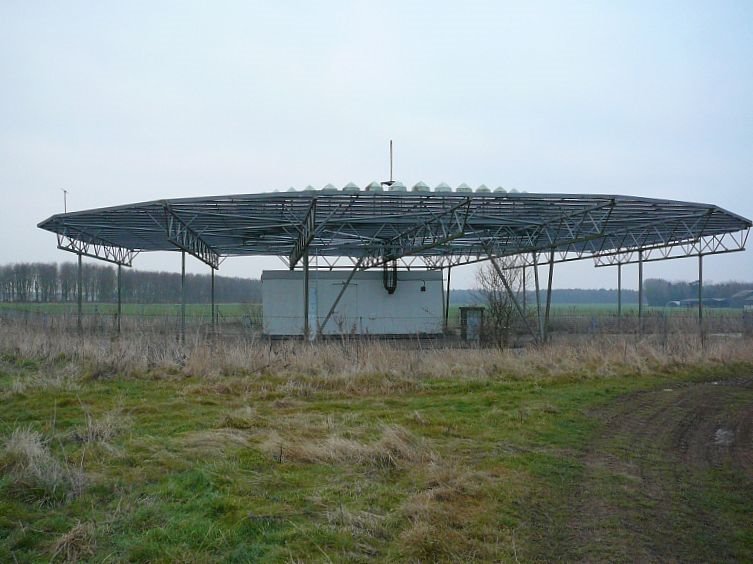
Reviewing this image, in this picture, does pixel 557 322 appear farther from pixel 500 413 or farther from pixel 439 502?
pixel 439 502

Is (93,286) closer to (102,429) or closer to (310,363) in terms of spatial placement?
(310,363)

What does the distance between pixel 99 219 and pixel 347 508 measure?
1842 cm

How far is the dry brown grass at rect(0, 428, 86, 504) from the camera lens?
19.1 ft

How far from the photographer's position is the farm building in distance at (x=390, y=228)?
1775 centimetres

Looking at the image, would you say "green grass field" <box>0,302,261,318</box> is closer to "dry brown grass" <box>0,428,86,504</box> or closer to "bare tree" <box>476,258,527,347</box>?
"bare tree" <box>476,258,527,347</box>

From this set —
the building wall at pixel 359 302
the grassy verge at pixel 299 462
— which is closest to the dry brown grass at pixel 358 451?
the grassy verge at pixel 299 462

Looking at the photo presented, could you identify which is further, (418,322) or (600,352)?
(418,322)

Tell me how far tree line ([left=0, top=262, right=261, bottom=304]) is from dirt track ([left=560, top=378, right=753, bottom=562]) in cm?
4459

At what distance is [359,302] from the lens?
1142 inches

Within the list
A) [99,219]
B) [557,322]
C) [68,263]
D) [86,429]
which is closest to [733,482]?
[86,429]

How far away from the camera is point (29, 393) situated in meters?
11.1

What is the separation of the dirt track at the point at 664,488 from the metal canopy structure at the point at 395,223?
9.11 meters

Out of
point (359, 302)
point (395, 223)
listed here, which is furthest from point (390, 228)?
point (359, 302)

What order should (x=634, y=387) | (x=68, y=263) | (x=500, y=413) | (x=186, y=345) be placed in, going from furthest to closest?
(x=68, y=263)
(x=186, y=345)
(x=634, y=387)
(x=500, y=413)
